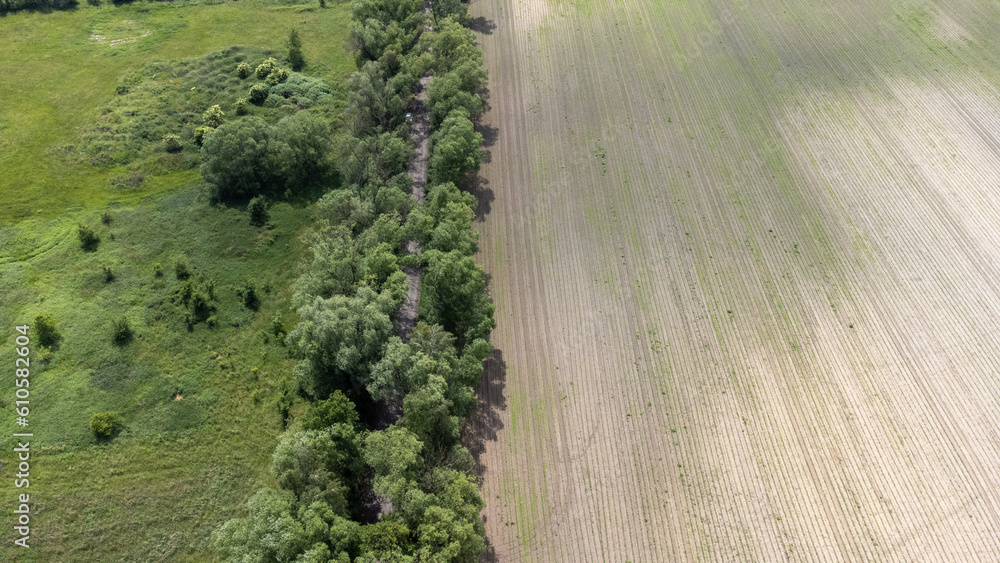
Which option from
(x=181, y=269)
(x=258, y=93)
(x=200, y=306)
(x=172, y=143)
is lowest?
(x=200, y=306)

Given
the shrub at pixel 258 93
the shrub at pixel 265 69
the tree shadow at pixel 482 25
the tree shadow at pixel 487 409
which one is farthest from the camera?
the tree shadow at pixel 482 25

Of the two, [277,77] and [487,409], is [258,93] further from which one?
[487,409]

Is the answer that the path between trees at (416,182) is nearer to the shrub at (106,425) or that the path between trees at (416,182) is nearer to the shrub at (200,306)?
the shrub at (200,306)

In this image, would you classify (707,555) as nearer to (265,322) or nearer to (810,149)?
(265,322)

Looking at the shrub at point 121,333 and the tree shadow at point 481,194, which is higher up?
the tree shadow at point 481,194

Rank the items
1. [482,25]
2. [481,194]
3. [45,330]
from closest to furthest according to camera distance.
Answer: [45,330]
[481,194]
[482,25]

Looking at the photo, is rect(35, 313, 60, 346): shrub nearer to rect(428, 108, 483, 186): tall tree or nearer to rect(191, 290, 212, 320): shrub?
rect(191, 290, 212, 320): shrub

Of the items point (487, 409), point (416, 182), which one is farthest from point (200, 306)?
point (487, 409)

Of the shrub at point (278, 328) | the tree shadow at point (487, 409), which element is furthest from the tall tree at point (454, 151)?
the shrub at point (278, 328)
